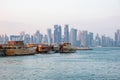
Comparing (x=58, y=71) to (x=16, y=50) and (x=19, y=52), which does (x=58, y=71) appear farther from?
(x=19, y=52)

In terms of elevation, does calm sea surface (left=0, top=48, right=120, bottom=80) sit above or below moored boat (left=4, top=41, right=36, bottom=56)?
below

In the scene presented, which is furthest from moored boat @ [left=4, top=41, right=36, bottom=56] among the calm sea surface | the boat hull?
the calm sea surface

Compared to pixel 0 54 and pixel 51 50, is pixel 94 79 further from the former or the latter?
pixel 51 50

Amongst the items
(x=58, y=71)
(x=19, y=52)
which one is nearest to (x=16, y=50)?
(x=19, y=52)

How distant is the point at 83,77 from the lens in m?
55.9

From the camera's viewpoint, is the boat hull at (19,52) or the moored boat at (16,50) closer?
the boat hull at (19,52)

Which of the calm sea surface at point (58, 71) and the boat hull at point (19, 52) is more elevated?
the boat hull at point (19, 52)

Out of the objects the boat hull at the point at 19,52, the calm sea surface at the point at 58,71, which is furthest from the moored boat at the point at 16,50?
the calm sea surface at the point at 58,71

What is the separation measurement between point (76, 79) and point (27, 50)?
3371 inches

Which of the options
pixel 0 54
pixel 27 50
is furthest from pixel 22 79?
pixel 27 50

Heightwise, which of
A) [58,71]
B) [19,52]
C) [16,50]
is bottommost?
[58,71]

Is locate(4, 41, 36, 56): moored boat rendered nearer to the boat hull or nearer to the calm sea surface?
the boat hull

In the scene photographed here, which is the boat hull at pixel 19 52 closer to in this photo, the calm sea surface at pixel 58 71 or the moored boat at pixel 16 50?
the moored boat at pixel 16 50

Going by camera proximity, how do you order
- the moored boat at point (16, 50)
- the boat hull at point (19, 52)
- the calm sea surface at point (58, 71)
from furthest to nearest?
the moored boat at point (16, 50) < the boat hull at point (19, 52) < the calm sea surface at point (58, 71)
